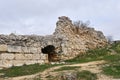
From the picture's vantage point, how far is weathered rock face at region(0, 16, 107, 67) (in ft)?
57.6

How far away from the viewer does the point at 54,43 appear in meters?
19.5

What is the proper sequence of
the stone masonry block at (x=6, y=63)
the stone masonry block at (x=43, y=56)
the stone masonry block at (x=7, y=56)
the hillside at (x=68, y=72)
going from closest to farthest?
the hillside at (x=68, y=72) → the stone masonry block at (x=6, y=63) → the stone masonry block at (x=7, y=56) → the stone masonry block at (x=43, y=56)

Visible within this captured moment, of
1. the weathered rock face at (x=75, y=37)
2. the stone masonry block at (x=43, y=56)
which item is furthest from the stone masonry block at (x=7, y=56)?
the weathered rock face at (x=75, y=37)

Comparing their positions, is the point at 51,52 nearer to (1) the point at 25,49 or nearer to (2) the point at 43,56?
(2) the point at 43,56

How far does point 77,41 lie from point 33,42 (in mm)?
3138

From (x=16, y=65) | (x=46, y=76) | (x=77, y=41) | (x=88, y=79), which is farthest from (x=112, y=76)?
(x=77, y=41)

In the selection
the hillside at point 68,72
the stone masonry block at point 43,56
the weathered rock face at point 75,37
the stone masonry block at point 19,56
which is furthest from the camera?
the weathered rock face at point 75,37

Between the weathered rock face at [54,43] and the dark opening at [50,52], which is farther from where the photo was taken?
the dark opening at [50,52]

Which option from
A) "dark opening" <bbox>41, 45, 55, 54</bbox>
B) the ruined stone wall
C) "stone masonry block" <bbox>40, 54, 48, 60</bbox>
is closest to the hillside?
the ruined stone wall

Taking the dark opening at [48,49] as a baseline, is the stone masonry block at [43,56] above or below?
below

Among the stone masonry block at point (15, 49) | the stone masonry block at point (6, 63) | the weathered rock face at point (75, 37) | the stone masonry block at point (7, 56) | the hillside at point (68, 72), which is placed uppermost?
the weathered rock face at point (75, 37)

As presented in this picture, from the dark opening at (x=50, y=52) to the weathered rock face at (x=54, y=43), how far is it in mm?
267

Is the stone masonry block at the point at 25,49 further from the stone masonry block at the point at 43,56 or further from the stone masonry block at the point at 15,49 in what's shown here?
the stone masonry block at the point at 43,56

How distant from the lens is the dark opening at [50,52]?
1969cm
